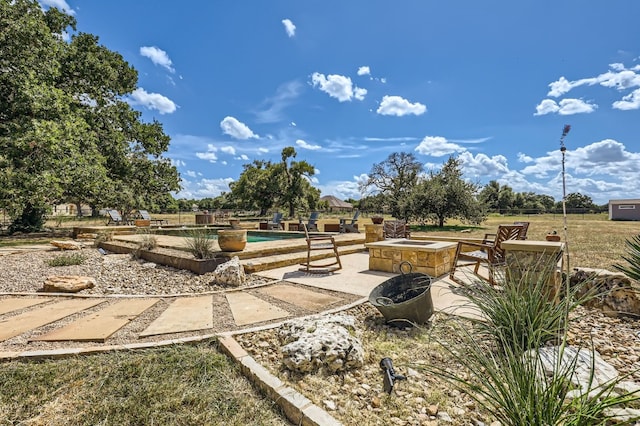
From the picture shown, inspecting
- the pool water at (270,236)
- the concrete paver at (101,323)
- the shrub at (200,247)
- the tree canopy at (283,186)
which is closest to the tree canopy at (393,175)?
the tree canopy at (283,186)

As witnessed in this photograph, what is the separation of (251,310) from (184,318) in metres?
0.73

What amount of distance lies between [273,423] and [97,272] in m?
5.42

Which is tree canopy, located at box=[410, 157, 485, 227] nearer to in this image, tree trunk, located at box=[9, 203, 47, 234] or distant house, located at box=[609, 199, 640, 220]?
tree trunk, located at box=[9, 203, 47, 234]

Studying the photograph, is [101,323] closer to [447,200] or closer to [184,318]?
[184,318]

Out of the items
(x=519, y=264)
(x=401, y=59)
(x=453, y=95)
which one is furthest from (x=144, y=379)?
(x=453, y=95)

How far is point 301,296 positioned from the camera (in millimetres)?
4039

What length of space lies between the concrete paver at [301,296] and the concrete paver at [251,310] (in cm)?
29

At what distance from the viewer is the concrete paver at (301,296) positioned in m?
3.67

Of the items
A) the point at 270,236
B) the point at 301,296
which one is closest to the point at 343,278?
the point at 301,296

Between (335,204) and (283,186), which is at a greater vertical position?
(283,186)

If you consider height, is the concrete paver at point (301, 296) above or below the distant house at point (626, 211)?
below

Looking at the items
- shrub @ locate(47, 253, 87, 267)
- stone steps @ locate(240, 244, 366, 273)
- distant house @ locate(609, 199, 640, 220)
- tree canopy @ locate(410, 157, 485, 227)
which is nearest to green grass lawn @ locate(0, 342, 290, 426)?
stone steps @ locate(240, 244, 366, 273)

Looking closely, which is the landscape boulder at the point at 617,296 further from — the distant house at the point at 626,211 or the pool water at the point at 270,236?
the distant house at the point at 626,211

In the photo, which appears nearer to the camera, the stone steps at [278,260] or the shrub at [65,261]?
the stone steps at [278,260]
